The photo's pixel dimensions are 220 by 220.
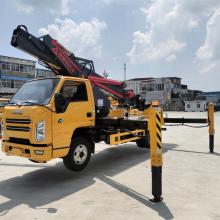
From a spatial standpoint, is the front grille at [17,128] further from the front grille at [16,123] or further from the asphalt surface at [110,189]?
the asphalt surface at [110,189]

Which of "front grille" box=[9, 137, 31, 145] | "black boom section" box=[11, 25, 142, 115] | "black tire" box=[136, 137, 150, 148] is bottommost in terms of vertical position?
"black tire" box=[136, 137, 150, 148]

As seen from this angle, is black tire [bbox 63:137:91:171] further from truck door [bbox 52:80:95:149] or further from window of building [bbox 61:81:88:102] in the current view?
window of building [bbox 61:81:88:102]

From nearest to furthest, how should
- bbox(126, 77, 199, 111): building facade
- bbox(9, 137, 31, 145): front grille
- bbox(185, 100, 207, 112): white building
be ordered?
bbox(9, 137, 31, 145): front grille → bbox(185, 100, 207, 112): white building → bbox(126, 77, 199, 111): building facade

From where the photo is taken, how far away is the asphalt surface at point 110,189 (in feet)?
16.1

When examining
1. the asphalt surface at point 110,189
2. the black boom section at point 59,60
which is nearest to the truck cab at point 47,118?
the asphalt surface at point 110,189

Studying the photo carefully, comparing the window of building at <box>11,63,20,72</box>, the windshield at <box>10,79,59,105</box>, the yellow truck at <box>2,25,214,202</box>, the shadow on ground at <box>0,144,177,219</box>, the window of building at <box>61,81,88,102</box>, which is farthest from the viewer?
the window of building at <box>11,63,20,72</box>

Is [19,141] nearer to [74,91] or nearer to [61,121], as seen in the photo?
[61,121]

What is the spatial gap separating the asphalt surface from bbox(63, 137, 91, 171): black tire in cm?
30

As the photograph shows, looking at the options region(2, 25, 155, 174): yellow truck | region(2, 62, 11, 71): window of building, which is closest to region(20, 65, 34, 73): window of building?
region(2, 62, 11, 71): window of building

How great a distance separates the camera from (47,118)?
6.45 m

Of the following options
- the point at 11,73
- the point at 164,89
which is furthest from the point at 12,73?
the point at 164,89

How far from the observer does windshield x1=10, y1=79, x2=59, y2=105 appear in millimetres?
6879

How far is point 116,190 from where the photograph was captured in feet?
20.0

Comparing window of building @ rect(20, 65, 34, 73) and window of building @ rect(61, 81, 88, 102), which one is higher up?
window of building @ rect(20, 65, 34, 73)
